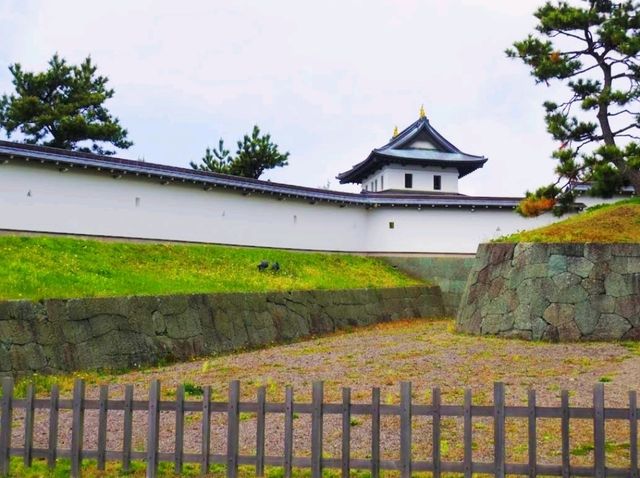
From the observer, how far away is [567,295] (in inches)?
598

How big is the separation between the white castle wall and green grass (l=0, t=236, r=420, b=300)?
839mm

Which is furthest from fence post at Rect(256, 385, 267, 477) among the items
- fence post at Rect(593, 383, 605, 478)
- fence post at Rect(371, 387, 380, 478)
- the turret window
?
the turret window

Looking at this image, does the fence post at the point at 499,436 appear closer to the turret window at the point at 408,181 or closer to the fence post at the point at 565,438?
the fence post at the point at 565,438

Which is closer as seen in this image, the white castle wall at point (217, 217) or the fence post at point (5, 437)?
the fence post at point (5, 437)

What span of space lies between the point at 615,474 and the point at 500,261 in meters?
11.5

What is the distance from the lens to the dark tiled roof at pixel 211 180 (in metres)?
18.8

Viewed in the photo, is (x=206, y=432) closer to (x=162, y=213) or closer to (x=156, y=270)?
(x=156, y=270)

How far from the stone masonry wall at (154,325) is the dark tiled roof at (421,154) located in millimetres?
13943

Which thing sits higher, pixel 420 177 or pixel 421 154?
pixel 421 154

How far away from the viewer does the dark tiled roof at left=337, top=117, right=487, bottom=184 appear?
34406 mm

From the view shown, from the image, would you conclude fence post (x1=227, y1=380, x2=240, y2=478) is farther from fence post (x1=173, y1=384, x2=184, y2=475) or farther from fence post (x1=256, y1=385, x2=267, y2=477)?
fence post (x1=173, y1=384, x2=184, y2=475)

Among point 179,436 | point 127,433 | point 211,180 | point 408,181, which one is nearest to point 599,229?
point 211,180

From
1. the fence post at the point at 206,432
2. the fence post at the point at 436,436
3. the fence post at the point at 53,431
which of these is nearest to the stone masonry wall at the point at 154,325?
the fence post at the point at 53,431

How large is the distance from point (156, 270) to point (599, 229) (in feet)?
37.4
